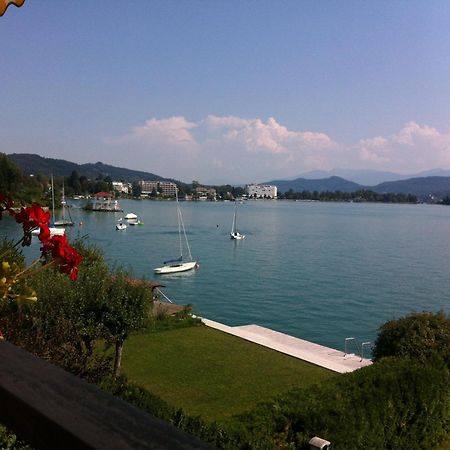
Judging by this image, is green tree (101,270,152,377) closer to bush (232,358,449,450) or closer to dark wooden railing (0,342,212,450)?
bush (232,358,449,450)

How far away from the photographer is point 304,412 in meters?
7.20

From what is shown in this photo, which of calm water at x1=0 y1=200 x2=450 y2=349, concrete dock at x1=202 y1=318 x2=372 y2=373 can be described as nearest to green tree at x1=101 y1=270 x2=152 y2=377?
concrete dock at x1=202 y1=318 x2=372 y2=373

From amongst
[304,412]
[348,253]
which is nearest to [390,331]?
[304,412]

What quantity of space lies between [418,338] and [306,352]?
6.22 meters

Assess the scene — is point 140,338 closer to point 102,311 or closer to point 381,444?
point 102,311

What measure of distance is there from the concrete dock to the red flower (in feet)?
44.1

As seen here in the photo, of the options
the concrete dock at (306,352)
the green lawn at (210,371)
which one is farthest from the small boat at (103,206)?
the green lawn at (210,371)

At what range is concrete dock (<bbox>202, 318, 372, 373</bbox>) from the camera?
49.9 ft

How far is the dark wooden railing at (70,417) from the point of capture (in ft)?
2.98

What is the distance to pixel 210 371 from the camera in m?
13.9

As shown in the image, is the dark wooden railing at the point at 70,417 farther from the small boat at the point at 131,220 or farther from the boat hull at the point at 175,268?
the small boat at the point at 131,220

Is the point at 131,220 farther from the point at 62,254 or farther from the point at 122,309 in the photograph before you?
the point at 62,254

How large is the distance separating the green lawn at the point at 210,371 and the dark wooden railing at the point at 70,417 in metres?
9.98

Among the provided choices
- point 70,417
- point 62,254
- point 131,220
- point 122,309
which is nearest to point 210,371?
point 122,309
